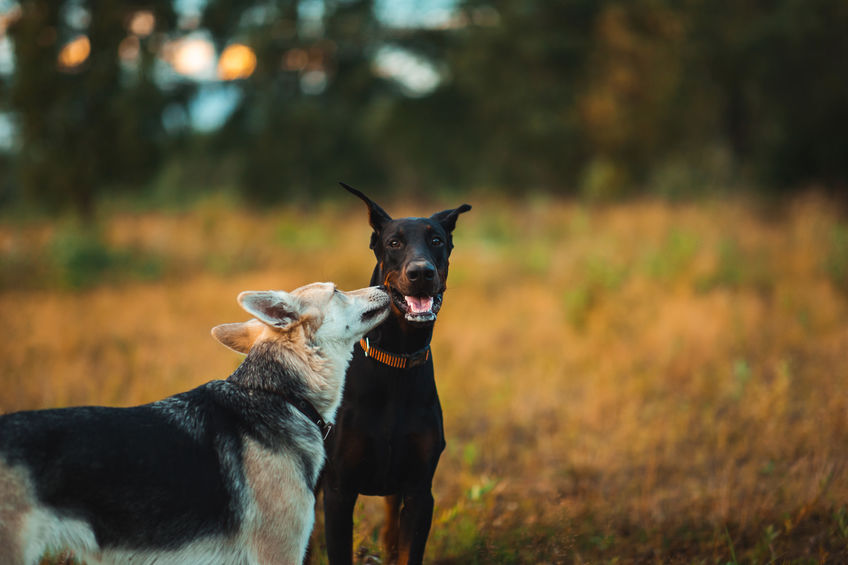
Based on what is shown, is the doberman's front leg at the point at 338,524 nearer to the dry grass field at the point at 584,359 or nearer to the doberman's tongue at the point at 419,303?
the dry grass field at the point at 584,359

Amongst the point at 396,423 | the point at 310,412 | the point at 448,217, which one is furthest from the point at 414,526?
the point at 448,217

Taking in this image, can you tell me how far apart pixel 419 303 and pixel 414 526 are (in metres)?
1.09

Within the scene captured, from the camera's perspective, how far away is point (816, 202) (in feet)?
43.9

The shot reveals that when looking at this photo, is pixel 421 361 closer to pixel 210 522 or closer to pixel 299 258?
pixel 210 522

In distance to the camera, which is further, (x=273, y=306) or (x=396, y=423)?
(x=396, y=423)

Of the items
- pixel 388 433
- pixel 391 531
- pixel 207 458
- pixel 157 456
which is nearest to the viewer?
pixel 157 456

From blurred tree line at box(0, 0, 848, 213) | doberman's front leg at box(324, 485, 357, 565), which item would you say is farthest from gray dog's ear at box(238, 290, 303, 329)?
blurred tree line at box(0, 0, 848, 213)

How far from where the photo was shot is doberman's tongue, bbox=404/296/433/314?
3.10m

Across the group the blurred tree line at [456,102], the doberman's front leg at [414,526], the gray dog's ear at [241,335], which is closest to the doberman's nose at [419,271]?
the gray dog's ear at [241,335]

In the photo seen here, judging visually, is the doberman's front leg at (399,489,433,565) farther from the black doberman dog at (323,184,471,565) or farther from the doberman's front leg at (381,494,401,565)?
the doberman's front leg at (381,494,401,565)

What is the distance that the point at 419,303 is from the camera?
123 inches

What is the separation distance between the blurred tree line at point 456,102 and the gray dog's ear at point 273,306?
1254 cm

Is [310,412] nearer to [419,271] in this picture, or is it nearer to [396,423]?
[396,423]

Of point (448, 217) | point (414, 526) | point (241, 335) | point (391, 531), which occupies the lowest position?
point (391, 531)
